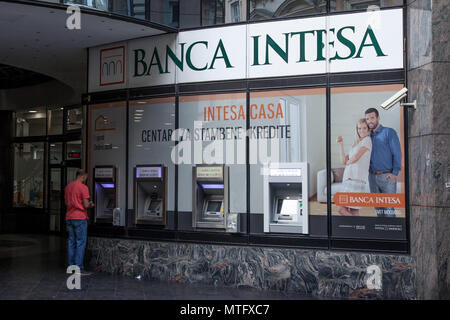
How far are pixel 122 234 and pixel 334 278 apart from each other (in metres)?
3.70

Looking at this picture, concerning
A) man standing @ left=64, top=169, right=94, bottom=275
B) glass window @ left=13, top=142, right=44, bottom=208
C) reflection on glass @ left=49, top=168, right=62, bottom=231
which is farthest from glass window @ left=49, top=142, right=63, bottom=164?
man standing @ left=64, top=169, right=94, bottom=275

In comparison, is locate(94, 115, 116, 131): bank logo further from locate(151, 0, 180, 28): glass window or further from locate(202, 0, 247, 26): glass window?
locate(202, 0, 247, 26): glass window

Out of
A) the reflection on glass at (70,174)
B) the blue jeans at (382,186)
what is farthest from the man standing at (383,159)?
the reflection on glass at (70,174)

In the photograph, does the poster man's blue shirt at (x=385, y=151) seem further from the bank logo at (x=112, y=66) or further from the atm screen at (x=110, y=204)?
the atm screen at (x=110, y=204)

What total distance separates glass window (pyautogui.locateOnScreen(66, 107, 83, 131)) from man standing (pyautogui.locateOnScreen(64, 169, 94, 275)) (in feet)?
19.2

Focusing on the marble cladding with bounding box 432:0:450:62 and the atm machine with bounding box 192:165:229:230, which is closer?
the marble cladding with bounding box 432:0:450:62

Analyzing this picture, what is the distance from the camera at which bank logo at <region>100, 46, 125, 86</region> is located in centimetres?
911

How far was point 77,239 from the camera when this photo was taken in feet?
28.1

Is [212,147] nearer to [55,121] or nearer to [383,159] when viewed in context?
[383,159]

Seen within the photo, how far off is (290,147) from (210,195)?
5.13ft

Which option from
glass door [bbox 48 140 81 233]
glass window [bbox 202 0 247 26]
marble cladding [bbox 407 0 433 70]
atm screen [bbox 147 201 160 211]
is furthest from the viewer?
glass door [bbox 48 140 81 233]

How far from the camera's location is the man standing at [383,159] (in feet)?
23.5

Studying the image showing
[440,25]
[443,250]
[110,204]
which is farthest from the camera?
[110,204]

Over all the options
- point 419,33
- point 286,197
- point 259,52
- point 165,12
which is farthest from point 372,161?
point 165,12
